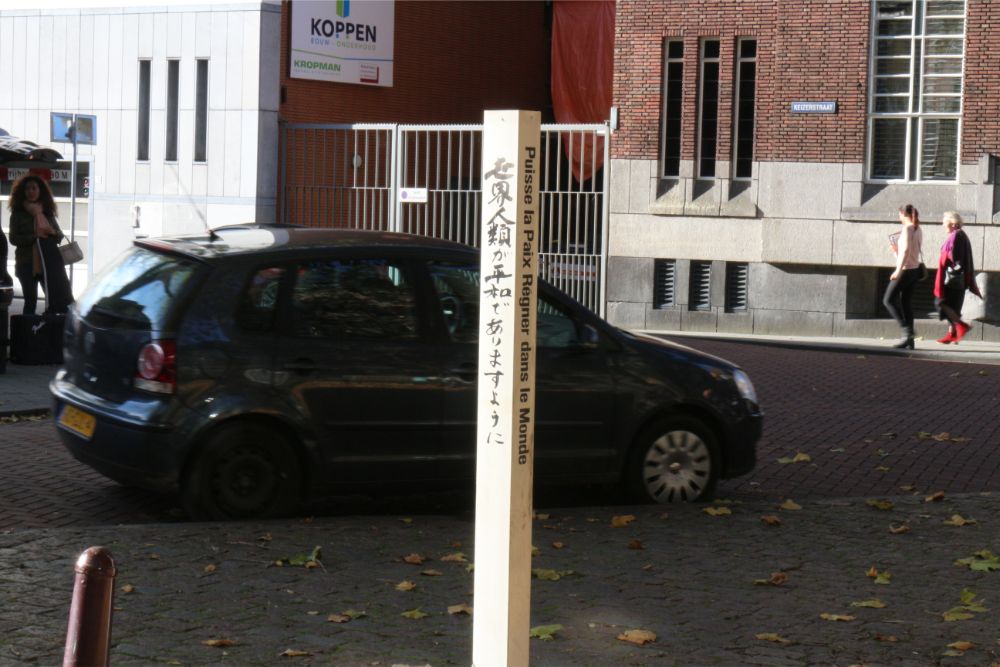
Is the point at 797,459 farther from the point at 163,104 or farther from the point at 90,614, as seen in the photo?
the point at 163,104

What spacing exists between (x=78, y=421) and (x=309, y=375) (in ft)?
4.42

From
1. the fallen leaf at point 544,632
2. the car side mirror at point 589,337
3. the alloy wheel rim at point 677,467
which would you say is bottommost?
the fallen leaf at point 544,632

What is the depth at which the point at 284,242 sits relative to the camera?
866 cm

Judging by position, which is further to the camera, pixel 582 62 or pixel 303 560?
pixel 582 62

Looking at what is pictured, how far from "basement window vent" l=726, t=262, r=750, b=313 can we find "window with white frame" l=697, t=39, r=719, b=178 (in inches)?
60.8

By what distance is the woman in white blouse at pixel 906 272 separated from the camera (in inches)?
823

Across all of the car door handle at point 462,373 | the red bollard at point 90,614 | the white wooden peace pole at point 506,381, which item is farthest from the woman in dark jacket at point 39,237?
the red bollard at point 90,614

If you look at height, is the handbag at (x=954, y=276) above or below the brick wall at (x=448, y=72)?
below

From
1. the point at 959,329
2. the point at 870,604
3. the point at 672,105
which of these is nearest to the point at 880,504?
the point at 870,604

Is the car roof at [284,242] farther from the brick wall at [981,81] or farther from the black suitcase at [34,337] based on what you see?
the brick wall at [981,81]

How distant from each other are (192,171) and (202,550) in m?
19.5

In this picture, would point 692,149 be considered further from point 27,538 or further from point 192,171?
point 27,538

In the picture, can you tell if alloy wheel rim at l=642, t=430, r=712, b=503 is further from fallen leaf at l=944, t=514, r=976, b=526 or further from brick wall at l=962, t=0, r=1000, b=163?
brick wall at l=962, t=0, r=1000, b=163

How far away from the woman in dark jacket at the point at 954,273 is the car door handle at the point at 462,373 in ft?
44.4
